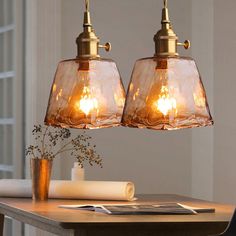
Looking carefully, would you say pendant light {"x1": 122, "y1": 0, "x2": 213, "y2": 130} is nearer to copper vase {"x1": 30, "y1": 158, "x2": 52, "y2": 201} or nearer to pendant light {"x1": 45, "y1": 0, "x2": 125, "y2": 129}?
pendant light {"x1": 45, "y1": 0, "x2": 125, "y2": 129}

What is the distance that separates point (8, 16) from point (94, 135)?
921mm

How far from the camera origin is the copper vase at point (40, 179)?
12.6 ft

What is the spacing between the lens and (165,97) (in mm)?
2969

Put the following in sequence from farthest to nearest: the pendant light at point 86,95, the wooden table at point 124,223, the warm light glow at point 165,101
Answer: the pendant light at point 86,95 → the warm light glow at point 165,101 → the wooden table at point 124,223

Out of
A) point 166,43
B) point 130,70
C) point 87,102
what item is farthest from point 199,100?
point 130,70

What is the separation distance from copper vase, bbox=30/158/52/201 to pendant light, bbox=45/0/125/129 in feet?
2.26

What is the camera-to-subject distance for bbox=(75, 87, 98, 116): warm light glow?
10.6 feet

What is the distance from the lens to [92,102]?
3219mm

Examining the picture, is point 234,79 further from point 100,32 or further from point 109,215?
point 109,215

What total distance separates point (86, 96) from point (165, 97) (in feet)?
1.25

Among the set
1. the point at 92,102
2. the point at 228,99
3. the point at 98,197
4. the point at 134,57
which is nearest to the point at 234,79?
the point at 228,99

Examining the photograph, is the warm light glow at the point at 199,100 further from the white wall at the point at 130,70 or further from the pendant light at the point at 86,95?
the white wall at the point at 130,70

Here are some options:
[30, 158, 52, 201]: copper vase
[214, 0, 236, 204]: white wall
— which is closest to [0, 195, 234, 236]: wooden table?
[30, 158, 52, 201]: copper vase

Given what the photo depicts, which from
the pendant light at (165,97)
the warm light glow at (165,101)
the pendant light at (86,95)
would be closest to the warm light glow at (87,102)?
the pendant light at (86,95)
